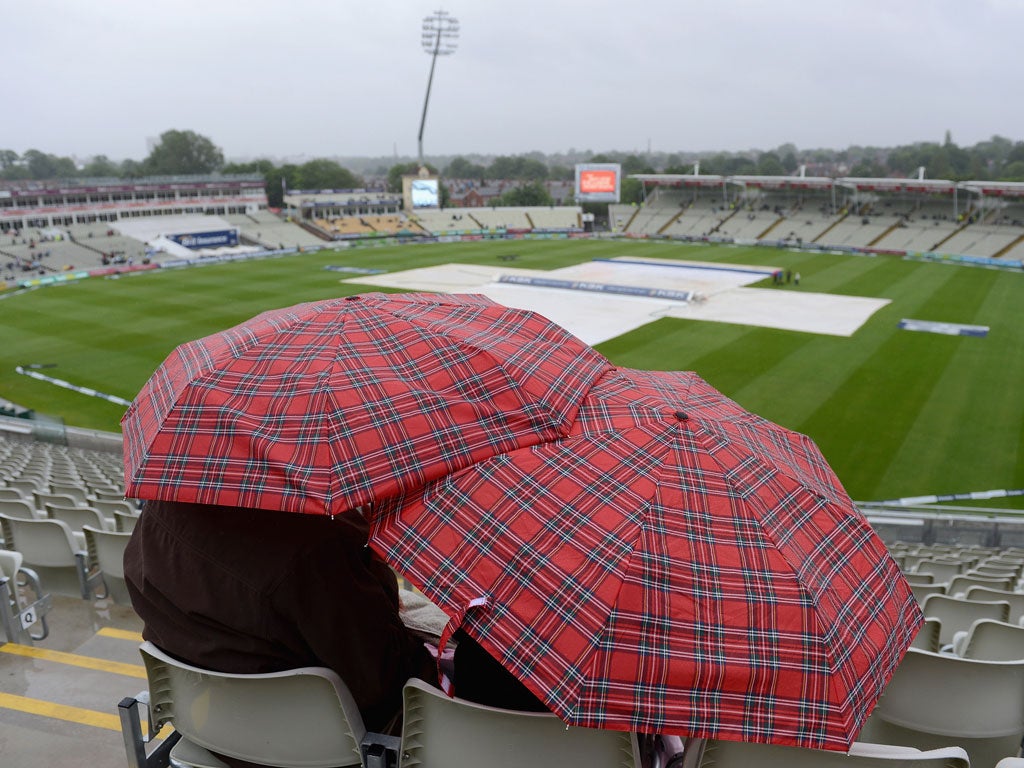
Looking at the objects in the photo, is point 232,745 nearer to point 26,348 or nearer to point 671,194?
point 26,348

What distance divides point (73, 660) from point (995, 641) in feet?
16.6

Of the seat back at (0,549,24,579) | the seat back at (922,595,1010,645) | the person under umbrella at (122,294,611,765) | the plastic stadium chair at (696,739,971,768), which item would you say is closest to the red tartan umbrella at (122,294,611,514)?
the person under umbrella at (122,294,611,765)

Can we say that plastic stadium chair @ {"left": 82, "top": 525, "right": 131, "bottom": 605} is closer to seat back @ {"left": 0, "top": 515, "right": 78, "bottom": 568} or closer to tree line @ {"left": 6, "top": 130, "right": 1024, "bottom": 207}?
seat back @ {"left": 0, "top": 515, "right": 78, "bottom": 568}

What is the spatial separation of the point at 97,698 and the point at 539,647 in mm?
2835

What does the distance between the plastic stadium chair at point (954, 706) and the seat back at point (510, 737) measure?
1536 mm

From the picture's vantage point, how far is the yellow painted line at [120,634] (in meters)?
4.58

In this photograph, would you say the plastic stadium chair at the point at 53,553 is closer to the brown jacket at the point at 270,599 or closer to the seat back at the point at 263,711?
the brown jacket at the point at 270,599

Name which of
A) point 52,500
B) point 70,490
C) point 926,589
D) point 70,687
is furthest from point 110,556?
point 926,589

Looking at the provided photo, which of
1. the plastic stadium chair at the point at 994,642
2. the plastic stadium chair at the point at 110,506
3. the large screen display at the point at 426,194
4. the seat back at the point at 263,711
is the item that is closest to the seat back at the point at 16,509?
the plastic stadium chair at the point at 110,506

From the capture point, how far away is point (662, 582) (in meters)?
2.29

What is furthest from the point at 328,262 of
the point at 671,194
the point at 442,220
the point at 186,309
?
the point at 671,194

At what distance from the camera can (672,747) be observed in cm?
269

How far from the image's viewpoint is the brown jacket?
245 centimetres

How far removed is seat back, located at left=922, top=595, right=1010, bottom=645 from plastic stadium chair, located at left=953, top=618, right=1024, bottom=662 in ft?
3.01
